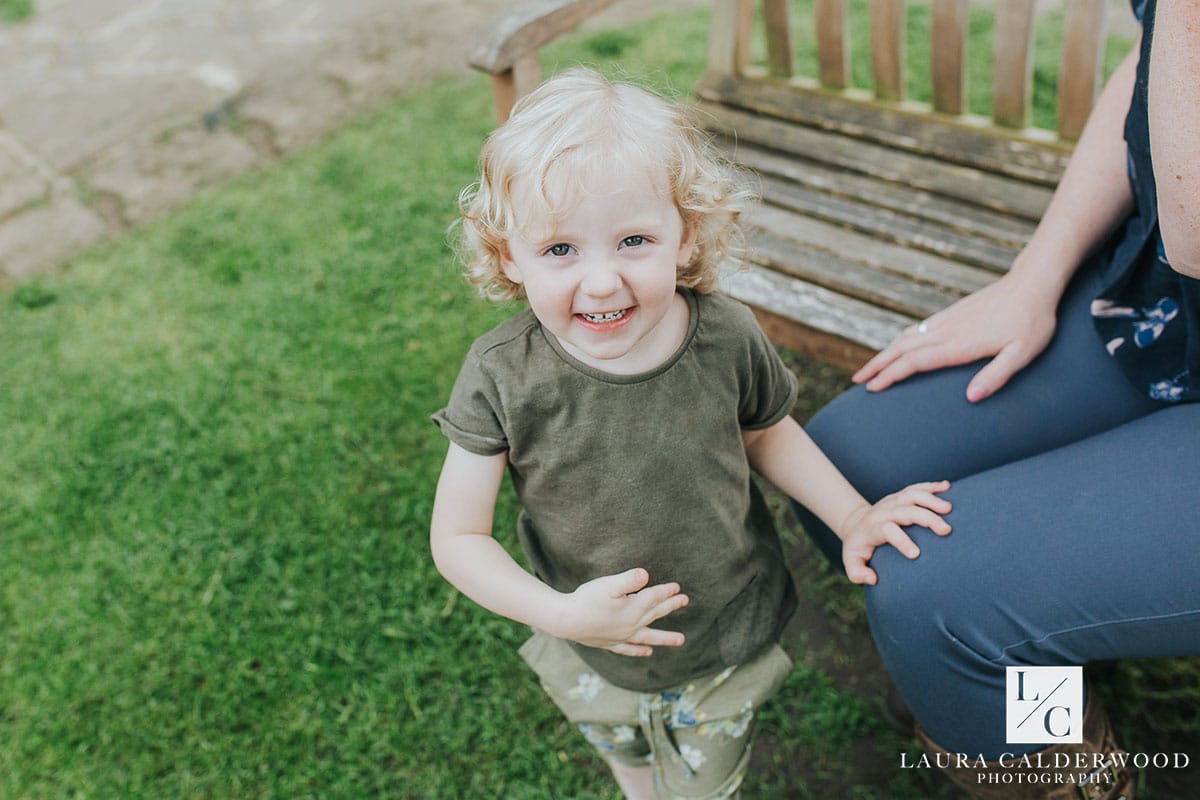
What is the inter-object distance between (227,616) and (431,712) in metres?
0.56

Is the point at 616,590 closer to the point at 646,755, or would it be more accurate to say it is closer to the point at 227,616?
the point at 646,755

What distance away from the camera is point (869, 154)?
7.48 feet

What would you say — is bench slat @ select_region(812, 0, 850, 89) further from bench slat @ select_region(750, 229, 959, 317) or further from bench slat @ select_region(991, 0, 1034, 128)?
bench slat @ select_region(750, 229, 959, 317)

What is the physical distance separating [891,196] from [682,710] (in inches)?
46.4

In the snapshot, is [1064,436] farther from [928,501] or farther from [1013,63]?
[1013,63]

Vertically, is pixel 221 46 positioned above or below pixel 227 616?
above

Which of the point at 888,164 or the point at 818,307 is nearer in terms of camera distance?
the point at 818,307

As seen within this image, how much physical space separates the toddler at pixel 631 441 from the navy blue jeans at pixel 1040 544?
0.07 metres

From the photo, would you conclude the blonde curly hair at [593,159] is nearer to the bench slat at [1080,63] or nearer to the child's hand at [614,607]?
the child's hand at [614,607]

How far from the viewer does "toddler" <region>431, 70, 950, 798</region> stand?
121 centimetres

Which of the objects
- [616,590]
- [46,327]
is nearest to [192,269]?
[46,327]

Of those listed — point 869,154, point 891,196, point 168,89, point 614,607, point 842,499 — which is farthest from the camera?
point 168,89

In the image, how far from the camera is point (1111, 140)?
1.64 m

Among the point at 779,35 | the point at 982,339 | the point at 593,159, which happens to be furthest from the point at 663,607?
the point at 779,35
